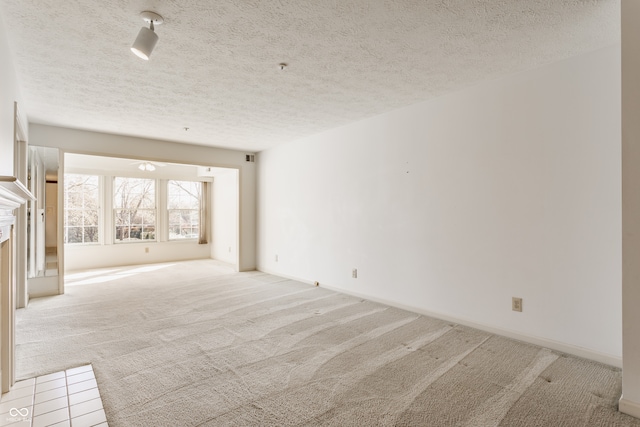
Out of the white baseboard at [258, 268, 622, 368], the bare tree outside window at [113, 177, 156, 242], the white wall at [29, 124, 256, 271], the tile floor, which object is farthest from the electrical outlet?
the bare tree outside window at [113, 177, 156, 242]

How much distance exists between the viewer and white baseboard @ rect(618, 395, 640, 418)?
1853mm

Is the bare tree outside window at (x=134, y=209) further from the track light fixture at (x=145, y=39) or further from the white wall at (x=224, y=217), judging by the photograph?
the track light fixture at (x=145, y=39)

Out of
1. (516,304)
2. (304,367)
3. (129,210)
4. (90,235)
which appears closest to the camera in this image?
(304,367)

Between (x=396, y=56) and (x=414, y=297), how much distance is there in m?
2.56

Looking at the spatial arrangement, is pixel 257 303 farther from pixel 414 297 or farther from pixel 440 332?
pixel 440 332

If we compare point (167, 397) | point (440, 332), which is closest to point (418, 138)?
point (440, 332)

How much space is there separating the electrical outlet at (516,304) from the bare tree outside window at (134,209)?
24.7 ft

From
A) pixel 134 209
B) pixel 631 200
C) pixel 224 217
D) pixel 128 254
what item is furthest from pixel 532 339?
pixel 134 209

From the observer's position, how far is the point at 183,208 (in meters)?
8.35

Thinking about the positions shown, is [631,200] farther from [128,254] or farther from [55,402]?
[128,254]

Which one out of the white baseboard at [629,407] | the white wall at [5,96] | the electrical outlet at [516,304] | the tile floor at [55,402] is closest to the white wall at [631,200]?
the white baseboard at [629,407]

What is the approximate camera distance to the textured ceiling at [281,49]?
6.64 ft

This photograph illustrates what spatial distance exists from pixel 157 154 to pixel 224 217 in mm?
2855

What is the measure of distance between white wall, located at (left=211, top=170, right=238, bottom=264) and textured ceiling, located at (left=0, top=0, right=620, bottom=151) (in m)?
3.80
